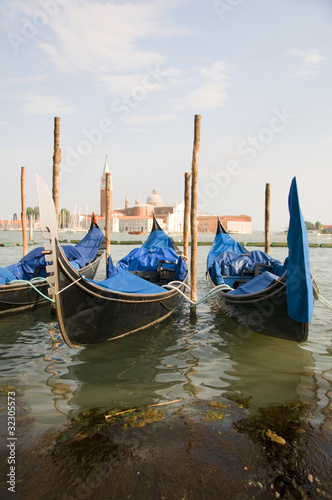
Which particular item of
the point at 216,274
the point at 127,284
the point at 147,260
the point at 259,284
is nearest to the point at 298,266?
the point at 259,284

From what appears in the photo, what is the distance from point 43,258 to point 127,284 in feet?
6.95

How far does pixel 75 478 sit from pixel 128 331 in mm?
2045

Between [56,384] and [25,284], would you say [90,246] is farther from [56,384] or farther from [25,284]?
[56,384]

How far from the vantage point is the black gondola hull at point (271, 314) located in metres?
3.12

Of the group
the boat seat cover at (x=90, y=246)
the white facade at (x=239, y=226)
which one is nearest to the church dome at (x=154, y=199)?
the white facade at (x=239, y=226)

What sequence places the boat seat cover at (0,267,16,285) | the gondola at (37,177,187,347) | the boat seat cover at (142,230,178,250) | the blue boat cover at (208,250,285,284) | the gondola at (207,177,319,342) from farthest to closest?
the boat seat cover at (142,230,178,250)
the blue boat cover at (208,250,285,284)
the boat seat cover at (0,267,16,285)
the gondola at (207,177,319,342)
the gondola at (37,177,187,347)

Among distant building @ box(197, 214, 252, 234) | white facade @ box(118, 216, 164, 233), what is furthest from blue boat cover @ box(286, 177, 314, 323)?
white facade @ box(118, 216, 164, 233)

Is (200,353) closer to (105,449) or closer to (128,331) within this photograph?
(128,331)

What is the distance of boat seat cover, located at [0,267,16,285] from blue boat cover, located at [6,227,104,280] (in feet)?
0.48

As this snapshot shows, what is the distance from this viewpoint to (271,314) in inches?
129

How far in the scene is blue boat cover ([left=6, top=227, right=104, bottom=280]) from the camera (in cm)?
494

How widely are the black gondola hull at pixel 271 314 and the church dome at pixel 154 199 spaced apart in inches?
3060

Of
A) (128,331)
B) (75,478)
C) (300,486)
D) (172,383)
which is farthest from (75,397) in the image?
(300,486)

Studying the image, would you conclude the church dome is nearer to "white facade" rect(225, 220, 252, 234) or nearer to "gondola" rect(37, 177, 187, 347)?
"white facade" rect(225, 220, 252, 234)
